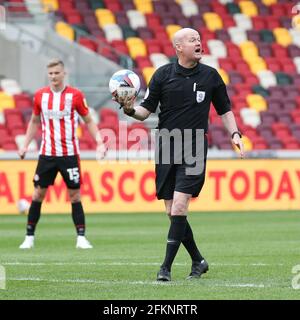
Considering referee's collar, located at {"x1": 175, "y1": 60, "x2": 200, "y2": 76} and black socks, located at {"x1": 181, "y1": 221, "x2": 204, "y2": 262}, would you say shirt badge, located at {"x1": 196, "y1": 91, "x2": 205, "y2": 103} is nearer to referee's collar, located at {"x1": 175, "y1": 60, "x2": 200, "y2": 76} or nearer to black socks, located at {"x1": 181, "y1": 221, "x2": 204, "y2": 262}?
referee's collar, located at {"x1": 175, "y1": 60, "x2": 200, "y2": 76}

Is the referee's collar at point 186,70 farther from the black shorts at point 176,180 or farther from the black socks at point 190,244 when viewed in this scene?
the black socks at point 190,244

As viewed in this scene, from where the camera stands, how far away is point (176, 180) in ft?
28.7

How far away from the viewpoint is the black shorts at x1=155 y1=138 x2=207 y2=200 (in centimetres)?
867

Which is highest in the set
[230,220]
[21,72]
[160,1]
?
[160,1]

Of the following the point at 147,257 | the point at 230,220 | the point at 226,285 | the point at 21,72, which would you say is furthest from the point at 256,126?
the point at 226,285

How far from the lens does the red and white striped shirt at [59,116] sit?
12.1m

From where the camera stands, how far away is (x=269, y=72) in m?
27.1

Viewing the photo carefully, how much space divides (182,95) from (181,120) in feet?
0.69

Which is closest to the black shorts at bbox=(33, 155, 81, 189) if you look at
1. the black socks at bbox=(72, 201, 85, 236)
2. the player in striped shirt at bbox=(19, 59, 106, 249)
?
the player in striped shirt at bbox=(19, 59, 106, 249)

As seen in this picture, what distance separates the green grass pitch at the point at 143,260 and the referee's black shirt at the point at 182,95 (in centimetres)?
132

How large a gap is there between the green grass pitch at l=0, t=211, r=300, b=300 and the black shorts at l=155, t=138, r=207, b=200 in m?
0.72

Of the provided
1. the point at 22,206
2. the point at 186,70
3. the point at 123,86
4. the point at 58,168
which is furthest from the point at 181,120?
the point at 22,206
